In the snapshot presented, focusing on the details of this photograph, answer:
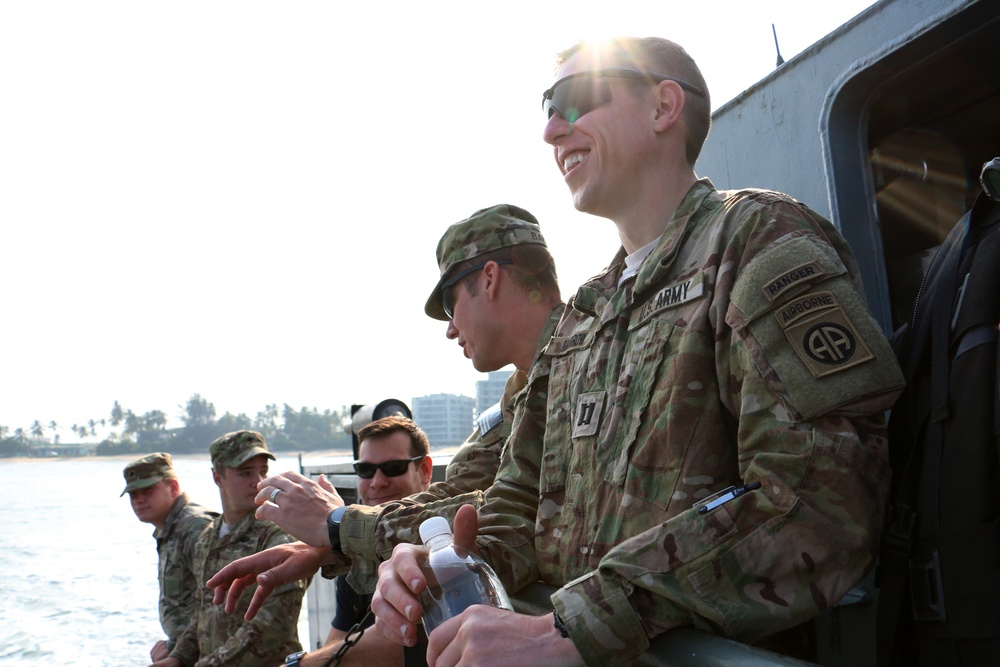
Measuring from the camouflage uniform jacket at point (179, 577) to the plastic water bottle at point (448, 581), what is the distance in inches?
188

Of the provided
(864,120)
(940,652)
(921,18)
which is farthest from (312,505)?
(921,18)

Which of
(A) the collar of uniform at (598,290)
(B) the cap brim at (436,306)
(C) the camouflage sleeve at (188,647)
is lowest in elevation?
(C) the camouflage sleeve at (188,647)

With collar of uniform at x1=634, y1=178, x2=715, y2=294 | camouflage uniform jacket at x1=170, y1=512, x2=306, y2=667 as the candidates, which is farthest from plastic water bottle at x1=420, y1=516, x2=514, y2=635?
camouflage uniform jacket at x1=170, y1=512, x2=306, y2=667

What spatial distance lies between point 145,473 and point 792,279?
6.87m

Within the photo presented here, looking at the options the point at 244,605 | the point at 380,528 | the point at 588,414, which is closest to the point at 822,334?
the point at 588,414

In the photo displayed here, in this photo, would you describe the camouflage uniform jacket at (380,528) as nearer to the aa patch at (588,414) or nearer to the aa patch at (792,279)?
the aa patch at (588,414)

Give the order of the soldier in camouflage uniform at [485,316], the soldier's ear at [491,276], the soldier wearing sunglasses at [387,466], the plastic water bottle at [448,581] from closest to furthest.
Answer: the plastic water bottle at [448,581]
the soldier in camouflage uniform at [485,316]
the soldier's ear at [491,276]
the soldier wearing sunglasses at [387,466]

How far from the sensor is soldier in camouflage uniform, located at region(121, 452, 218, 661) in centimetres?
595

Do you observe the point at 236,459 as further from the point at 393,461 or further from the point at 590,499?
Result: the point at 590,499

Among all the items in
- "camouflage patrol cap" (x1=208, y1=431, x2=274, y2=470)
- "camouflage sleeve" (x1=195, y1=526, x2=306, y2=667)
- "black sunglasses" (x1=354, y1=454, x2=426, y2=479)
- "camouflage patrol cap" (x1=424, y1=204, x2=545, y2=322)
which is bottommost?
"camouflage sleeve" (x1=195, y1=526, x2=306, y2=667)

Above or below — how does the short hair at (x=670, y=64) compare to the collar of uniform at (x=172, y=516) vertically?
above

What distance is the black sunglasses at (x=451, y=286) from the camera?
9.31ft

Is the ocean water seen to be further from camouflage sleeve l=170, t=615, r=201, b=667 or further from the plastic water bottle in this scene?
the plastic water bottle

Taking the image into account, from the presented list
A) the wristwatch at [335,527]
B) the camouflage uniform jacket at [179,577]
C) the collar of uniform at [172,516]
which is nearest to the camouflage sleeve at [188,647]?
the camouflage uniform jacket at [179,577]
